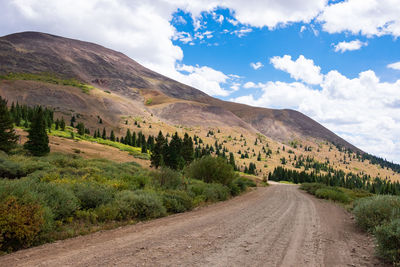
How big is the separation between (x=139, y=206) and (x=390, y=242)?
360 inches

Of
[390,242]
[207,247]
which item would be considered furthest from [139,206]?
[390,242]

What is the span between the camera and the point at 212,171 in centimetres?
2488

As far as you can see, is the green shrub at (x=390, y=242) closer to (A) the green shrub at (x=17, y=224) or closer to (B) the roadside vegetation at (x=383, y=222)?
(B) the roadside vegetation at (x=383, y=222)

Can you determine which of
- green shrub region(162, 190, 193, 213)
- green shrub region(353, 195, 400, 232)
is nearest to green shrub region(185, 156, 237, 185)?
green shrub region(162, 190, 193, 213)

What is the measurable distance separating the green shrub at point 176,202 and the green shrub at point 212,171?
10.5 m

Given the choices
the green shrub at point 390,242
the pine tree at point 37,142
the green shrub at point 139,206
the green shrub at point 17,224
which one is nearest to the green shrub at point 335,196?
the green shrub at point 390,242

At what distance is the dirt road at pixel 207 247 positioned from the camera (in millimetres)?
5938

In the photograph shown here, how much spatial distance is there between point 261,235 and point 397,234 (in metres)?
3.90

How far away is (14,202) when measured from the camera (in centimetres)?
695

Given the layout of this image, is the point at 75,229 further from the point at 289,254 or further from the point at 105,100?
the point at 105,100

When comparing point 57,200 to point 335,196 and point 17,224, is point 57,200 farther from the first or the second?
point 335,196

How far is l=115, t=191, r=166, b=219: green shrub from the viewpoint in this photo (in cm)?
1048

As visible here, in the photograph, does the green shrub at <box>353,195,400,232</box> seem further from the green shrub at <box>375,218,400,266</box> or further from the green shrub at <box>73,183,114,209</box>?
the green shrub at <box>73,183,114,209</box>

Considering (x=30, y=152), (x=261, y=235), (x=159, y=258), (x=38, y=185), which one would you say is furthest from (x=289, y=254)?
(x=30, y=152)
